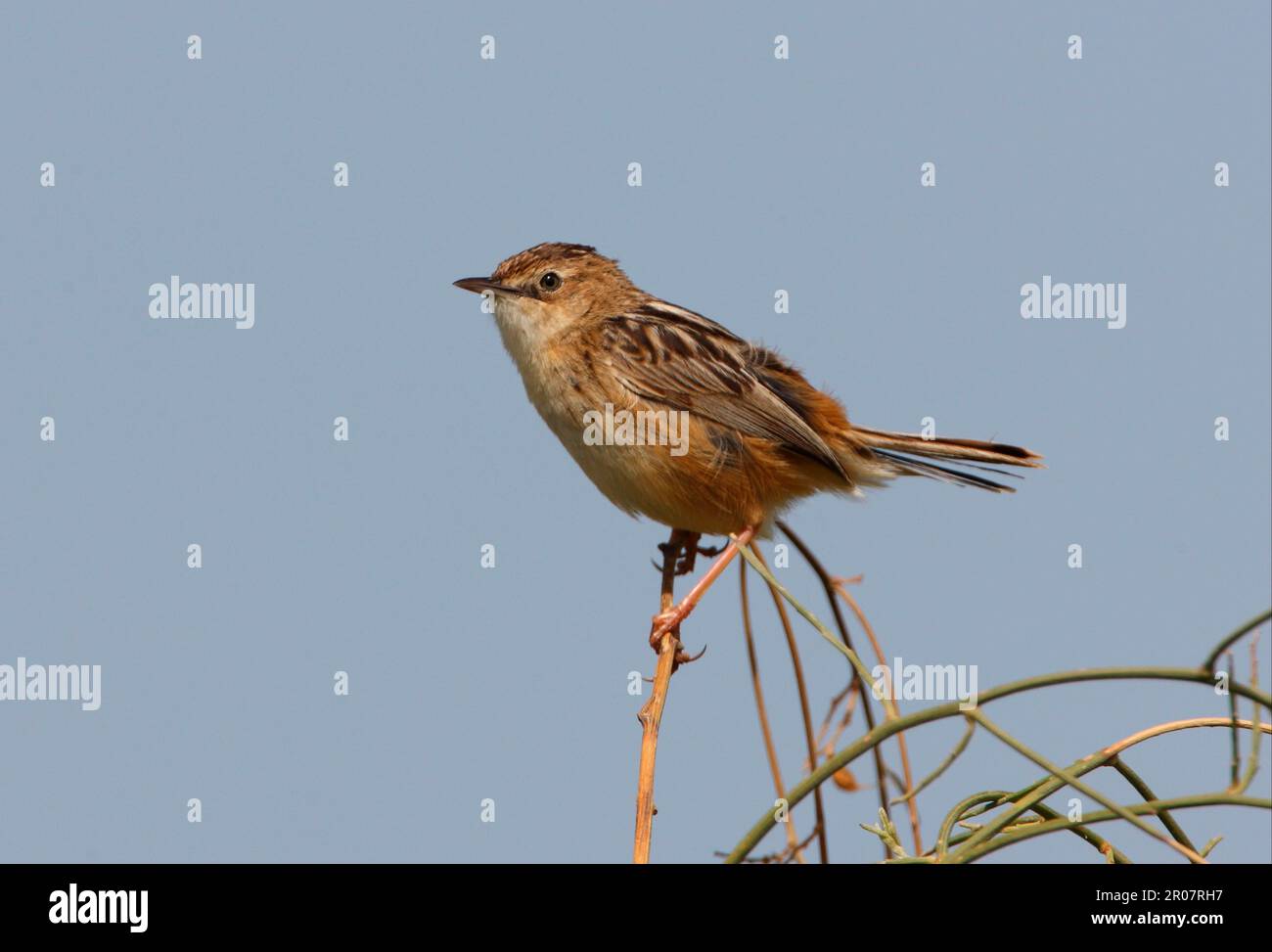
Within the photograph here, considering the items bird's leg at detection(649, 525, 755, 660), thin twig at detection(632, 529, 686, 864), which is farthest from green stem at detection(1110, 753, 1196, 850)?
bird's leg at detection(649, 525, 755, 660)

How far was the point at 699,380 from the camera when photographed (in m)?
6.43

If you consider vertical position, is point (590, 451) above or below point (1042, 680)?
above

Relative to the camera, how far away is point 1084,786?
88.4 inches

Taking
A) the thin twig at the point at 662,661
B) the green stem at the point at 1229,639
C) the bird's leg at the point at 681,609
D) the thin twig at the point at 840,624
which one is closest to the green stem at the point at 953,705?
the green stem at the point at 1229,639

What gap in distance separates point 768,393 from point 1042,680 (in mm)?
4482

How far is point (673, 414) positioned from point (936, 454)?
1214mm

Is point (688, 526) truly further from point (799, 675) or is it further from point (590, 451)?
point (799, 675)

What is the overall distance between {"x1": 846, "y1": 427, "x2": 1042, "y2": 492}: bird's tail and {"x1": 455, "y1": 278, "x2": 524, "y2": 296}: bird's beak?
1738 millimetres

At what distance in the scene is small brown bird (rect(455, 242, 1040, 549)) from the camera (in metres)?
6.05

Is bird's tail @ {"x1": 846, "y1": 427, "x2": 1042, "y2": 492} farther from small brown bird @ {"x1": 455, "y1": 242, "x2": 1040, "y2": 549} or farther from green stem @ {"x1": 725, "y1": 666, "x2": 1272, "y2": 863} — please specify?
green stem @ {"x1": 725, "y1": 666, "x2": 1272, "y2": 863}

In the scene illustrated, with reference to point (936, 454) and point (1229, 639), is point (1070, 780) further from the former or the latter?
point (936, 454)

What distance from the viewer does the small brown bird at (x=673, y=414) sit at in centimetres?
605
